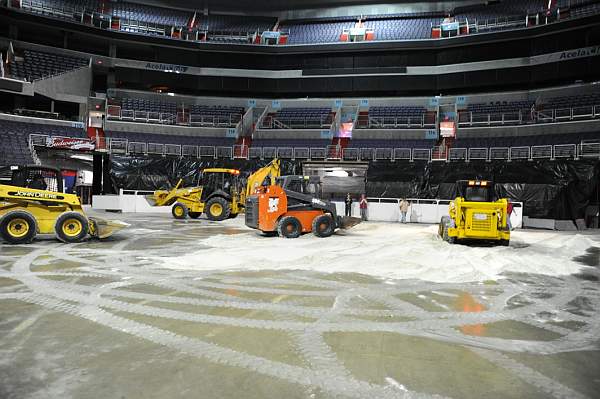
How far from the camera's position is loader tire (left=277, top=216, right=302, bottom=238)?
12.9 metres

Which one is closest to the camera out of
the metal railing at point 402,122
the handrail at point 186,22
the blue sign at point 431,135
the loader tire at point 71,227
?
the loader tire at point 71,227

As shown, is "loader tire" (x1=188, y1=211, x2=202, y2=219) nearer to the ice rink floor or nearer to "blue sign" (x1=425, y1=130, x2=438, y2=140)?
the ice rink floor

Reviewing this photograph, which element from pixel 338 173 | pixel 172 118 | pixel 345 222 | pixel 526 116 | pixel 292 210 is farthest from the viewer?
pixel 172 118

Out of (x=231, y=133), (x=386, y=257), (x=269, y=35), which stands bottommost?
(x=386, y=257)

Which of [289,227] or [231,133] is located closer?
[289,227]

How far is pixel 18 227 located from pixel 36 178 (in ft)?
4.31

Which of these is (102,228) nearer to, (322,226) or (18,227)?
(18,227)

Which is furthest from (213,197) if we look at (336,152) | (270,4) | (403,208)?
(270,4)

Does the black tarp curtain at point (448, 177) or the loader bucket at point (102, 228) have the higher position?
the black tarp curtain at point (448, 177)

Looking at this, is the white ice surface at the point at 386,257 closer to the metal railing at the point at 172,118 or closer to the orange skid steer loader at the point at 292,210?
the orange skid steer loader at the point at 292,210

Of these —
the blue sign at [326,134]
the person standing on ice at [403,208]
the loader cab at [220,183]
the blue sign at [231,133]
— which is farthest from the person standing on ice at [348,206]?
the blue sign at [231,133]

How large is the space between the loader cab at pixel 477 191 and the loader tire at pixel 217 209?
34.3ft

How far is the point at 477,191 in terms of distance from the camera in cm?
1227

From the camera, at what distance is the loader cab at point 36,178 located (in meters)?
10.2
